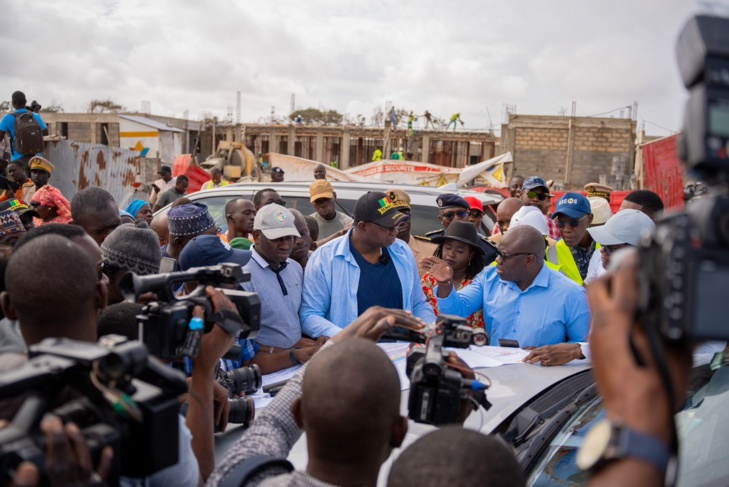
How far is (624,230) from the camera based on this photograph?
422 centimetres

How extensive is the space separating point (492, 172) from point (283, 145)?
85.9 ft

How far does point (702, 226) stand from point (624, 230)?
339cm

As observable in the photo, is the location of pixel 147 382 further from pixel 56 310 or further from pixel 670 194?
pixel 670 194

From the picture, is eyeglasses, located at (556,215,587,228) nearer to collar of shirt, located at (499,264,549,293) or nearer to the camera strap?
collar of shirt, located at (499,264,549,293)

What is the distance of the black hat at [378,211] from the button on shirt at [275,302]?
2.11ft

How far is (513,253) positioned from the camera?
4012mm

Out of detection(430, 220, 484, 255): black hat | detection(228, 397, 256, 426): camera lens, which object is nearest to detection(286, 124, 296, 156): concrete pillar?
detection(430, 220, 484, 255): black hat

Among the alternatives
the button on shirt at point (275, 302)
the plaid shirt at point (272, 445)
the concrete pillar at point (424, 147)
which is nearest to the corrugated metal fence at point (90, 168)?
the button on shirt at point (275, 302)

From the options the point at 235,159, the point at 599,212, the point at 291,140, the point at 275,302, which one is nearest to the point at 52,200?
the point at 275,302

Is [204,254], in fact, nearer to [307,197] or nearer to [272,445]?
[272,445]

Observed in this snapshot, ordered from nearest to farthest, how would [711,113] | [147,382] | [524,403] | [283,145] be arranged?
[711,113] < [147,382] < [524,403] < [283,145]

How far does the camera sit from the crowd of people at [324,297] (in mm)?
1692

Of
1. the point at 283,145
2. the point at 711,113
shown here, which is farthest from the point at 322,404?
the point at 283,145

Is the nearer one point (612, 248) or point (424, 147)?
point (612, 248)
